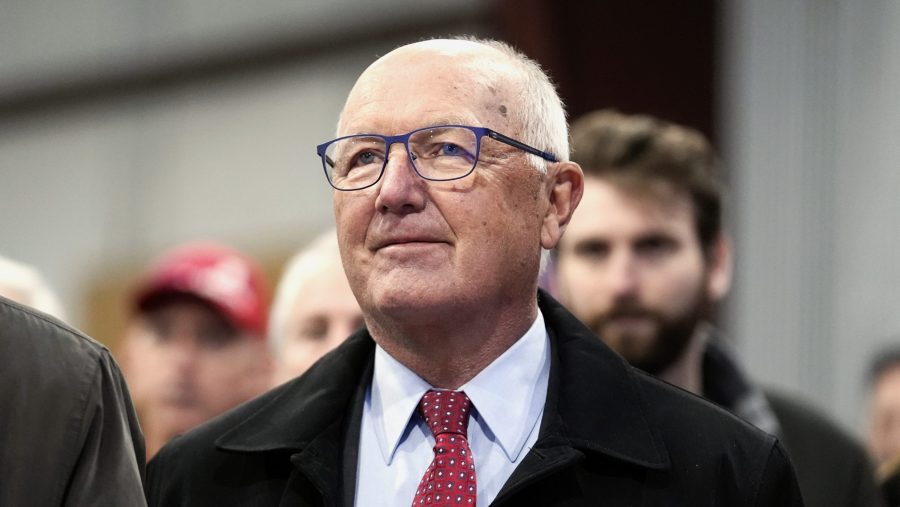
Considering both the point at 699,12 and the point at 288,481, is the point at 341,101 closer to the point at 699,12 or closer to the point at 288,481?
the point at 699,12

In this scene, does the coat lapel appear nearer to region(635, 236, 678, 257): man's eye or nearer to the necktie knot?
the necktie knot

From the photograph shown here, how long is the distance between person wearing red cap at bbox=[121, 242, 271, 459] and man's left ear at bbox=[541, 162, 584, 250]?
1.87 meters

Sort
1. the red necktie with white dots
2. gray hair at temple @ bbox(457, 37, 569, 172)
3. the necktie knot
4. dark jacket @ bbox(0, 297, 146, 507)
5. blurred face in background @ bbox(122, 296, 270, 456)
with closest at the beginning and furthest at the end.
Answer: dark jacket @ bbox(0, 297, 146, 507)
the red necktie with white dots
the necktie knot
gray hair at temple @ bbox(457, 37, 569, 172)
blurred face in background @ bbox(122, 296, 270, 456)

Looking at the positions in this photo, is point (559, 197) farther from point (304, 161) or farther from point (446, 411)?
point (304, 161)

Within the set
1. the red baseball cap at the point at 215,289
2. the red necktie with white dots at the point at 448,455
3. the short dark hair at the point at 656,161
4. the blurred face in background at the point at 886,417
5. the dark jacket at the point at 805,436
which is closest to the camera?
the red necktie with white dots at the point at 448,455

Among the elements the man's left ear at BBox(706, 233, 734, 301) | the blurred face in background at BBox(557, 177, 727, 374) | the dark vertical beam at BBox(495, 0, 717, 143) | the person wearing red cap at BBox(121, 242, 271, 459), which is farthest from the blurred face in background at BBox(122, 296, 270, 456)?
the dark vertical beam at BBox(495, 0, 717, 143)

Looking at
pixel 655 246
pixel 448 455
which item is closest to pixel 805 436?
pixel 655 246

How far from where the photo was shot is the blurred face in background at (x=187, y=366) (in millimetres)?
4312

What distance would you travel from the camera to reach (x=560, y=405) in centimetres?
257

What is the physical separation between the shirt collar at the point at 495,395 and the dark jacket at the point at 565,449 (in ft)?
0.13

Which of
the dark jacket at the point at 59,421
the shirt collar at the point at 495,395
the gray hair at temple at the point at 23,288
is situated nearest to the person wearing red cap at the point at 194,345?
the gray hair at temple at the point at 23,288

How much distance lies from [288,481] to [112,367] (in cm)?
44

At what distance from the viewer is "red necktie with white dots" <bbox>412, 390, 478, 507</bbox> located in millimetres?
2416

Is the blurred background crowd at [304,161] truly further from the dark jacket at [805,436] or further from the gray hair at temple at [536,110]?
the gray hair at temple at [536,110]
